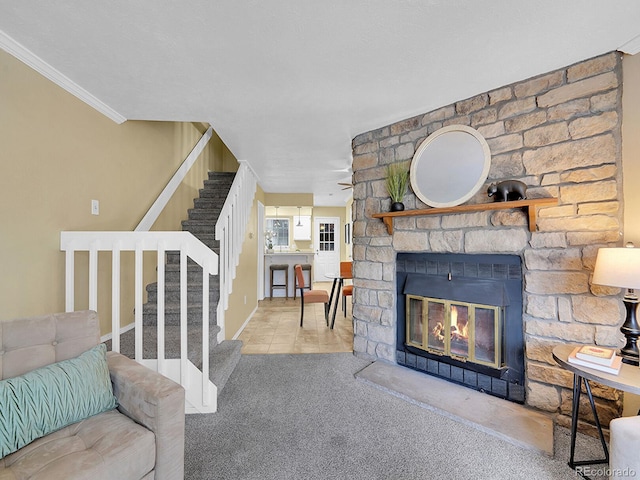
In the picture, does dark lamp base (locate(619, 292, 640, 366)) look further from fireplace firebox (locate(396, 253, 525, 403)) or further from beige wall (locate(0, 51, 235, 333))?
beige wall (locate(0, 51, 235, 333))

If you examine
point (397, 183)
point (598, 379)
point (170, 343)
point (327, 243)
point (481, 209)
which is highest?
point (397, 183)

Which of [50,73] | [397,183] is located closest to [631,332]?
[397,183]

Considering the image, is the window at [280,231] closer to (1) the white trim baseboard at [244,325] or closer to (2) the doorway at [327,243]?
(2) the doorway at [327,243]

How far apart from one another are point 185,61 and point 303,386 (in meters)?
2.49

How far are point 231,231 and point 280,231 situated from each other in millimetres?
5050

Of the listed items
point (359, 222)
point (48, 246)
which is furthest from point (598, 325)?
point (48, 246)

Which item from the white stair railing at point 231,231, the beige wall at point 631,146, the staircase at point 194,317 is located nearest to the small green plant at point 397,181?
the beige wall at point 631,146

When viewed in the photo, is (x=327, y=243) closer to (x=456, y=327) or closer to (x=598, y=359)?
(x=456, y=327)

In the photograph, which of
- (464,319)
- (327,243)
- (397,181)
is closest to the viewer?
(464,319)

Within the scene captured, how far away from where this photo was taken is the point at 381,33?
1.49 meters

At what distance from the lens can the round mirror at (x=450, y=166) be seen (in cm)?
211

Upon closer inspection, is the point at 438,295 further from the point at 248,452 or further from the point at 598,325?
the point at 248,452

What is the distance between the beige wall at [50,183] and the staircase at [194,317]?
349 mm

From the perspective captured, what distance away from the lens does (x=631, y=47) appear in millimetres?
1569
